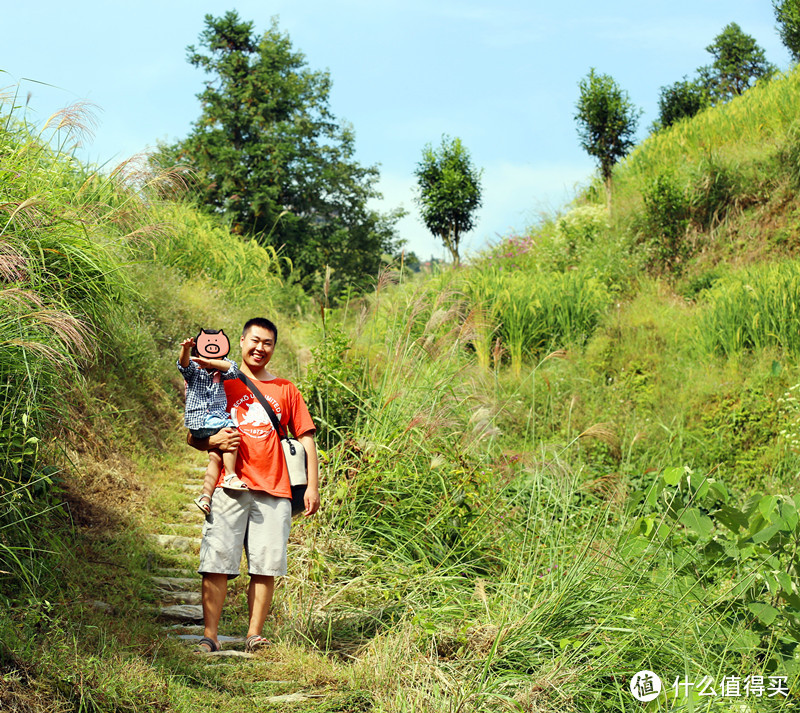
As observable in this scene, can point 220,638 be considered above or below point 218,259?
below

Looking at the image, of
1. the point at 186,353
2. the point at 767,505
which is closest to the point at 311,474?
the point at 186,353

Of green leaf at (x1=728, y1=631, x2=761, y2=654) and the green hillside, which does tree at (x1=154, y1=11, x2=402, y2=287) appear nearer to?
the green hillside

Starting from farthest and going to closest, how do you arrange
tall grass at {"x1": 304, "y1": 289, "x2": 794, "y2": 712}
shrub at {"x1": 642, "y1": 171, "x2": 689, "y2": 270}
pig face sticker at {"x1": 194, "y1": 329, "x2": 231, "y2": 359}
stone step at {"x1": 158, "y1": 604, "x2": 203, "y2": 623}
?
shrub at {"x1": 642, "y1": 171, "x2": 689, "y2": 270}
stone step at {"x1": 158, "y1": 604, "x2": 203, "y2": 623}
pig face sticker at {"x1": 194, "y1": 329, "x2": 231, "y2": 359}
tall grass at {"x1": 304, "y1": 289, "x2": 794, "y2": 712}

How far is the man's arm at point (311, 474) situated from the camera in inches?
162

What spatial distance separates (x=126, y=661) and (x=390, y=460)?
6.91 feet

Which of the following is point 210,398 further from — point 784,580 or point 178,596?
point 784,580

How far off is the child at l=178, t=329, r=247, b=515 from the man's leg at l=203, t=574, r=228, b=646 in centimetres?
37

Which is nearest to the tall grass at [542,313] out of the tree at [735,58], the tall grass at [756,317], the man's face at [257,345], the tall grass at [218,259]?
the tall grass at [756,317]

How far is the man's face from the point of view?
4188mm

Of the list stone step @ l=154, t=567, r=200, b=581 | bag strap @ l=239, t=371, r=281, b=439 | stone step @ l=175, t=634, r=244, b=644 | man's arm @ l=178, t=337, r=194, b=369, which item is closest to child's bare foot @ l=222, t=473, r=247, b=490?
bag strap @ l=239, t=371, r=281, b=439

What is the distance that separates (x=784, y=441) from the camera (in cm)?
754

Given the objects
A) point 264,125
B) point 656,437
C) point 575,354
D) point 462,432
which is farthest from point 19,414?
point 264,125

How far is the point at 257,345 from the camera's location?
4191 mm

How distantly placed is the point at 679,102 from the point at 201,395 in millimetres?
24140
